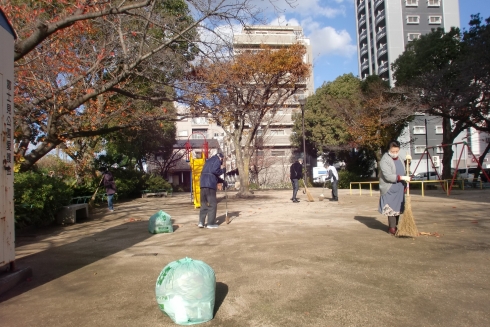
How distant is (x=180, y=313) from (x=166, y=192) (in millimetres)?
21441

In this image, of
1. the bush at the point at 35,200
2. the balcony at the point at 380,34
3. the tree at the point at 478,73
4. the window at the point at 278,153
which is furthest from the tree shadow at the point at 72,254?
the balcony at the point at 380,34

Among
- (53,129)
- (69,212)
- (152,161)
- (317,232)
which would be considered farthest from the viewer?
(152,161)

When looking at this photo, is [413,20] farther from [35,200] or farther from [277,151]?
[35,200]

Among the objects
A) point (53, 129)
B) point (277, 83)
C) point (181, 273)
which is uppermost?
point (277, 83)

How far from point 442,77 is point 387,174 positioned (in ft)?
57.1

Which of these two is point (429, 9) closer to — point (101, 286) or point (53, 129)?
point (53, 129)

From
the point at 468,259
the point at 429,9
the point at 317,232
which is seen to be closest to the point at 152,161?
the point at 317,232

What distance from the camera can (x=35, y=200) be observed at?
9.27m

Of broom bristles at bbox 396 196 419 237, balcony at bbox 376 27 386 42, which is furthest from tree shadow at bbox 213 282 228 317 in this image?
balcony at bbox 376 27 386 42

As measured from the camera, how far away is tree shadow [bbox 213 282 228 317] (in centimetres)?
364

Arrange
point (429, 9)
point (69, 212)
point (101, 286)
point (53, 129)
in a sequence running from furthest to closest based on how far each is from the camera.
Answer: point (429, 9)
point (69, 212)
point (53, 129)
point (101, 286)

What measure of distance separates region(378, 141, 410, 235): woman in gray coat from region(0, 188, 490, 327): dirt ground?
0.44 metres

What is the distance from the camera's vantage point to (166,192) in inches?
952

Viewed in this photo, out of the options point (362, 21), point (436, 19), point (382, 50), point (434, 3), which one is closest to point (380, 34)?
point (382, 50)
